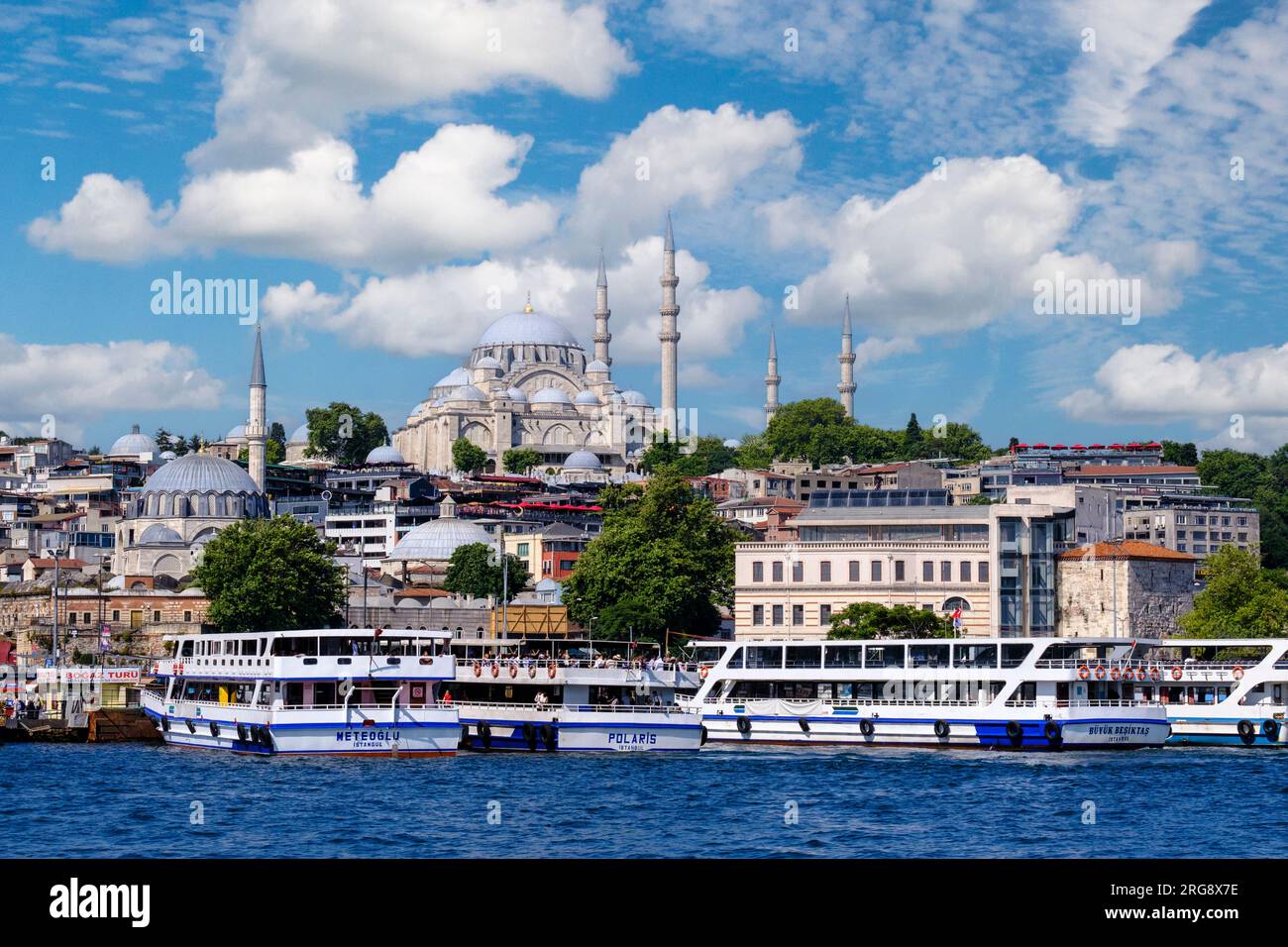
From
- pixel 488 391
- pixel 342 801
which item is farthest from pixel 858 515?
pixel 488 391

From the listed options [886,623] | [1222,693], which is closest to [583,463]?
[886,623]

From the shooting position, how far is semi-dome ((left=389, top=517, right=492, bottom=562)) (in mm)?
96812

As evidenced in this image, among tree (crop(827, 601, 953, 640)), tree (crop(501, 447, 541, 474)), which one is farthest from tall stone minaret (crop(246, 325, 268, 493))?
tree (crop(827, 601, 953, 640))

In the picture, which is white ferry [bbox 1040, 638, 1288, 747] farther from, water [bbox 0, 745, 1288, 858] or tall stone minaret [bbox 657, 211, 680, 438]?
tall stone minaret [bbox 657, 211, 680, 438]

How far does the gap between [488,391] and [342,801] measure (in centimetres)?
12754

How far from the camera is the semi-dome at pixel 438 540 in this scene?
96.8 meters

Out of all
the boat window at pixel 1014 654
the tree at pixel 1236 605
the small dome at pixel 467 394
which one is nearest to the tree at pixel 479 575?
the tree at pixel 1236 605

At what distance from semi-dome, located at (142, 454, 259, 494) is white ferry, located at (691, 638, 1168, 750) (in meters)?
62.9

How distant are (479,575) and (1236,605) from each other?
36081 millimetres

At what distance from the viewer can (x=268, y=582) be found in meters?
68.0

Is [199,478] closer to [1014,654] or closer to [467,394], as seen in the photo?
[467,394]
